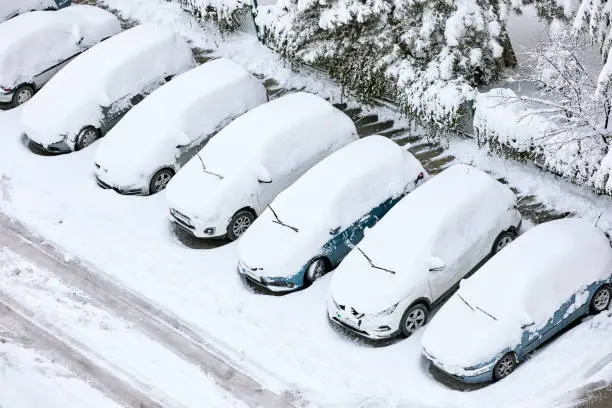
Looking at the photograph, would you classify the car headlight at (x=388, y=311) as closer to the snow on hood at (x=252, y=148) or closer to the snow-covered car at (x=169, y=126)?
the snow on hood at (x=252, y=148)

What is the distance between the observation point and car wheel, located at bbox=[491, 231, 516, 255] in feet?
46.9

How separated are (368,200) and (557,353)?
4052 mm

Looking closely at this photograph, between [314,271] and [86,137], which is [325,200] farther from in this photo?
[86,137]

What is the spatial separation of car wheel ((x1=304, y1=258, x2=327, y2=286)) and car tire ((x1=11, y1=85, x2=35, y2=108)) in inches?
372

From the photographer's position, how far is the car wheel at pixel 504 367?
495 inches

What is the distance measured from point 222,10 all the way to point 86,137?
4.63 meters

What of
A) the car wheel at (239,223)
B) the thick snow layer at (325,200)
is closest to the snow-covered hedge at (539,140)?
the thick snow layer at (325,200)

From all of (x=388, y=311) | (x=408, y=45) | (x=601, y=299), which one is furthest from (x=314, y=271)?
(x=408, y=45)

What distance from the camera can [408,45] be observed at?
1662 cm

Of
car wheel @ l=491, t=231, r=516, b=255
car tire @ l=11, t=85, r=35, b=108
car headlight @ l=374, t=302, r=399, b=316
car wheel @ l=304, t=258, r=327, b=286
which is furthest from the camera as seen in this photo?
car tire @ l=11, t=85, r=35, b=108

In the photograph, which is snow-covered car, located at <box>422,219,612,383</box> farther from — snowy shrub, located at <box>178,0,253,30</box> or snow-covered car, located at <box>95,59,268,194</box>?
snowy shrub, located at <box>178,0,253,30</box>

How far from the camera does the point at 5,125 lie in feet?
63.7

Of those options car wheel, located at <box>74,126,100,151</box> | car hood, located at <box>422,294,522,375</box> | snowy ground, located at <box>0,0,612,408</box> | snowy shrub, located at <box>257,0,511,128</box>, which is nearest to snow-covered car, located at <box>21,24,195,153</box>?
car wheel, located at <box>74,126,100,151</box>

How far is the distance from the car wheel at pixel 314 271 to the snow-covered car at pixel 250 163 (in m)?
1.88
